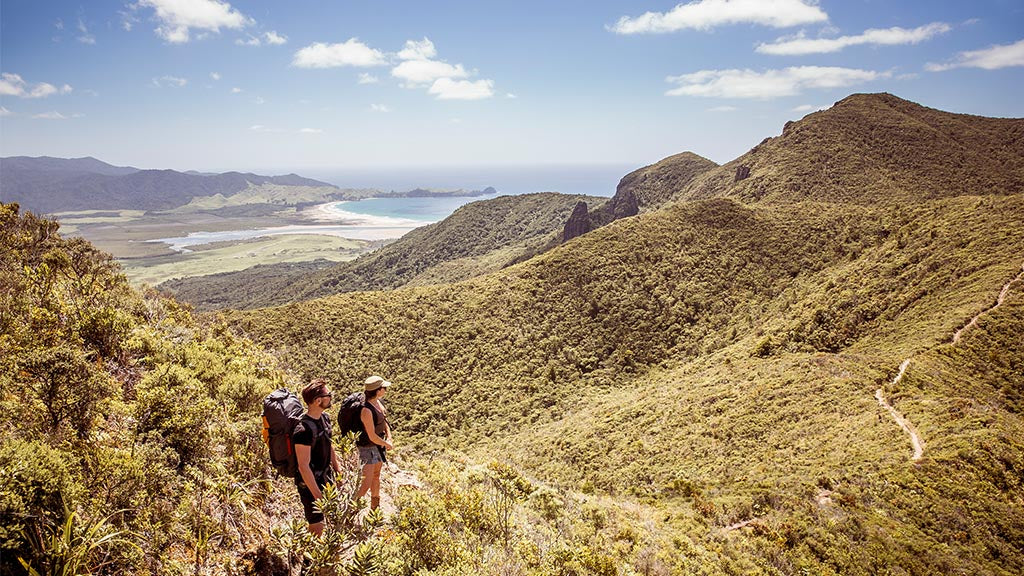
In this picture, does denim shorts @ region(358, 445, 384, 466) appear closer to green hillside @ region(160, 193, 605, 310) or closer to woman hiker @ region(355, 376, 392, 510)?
woman hiker @ region(355, 376, 392, 510)

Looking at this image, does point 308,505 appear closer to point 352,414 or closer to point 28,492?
point 352,414

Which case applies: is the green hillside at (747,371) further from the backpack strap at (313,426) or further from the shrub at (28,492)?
the shrub at (28,492)

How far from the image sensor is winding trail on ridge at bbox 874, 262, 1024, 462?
12.4 metres

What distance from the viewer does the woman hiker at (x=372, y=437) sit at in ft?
19.0

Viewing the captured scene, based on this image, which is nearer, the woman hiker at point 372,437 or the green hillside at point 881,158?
the woman hiker at point 372,437

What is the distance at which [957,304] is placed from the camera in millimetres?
19875

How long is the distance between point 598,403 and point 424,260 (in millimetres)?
88242

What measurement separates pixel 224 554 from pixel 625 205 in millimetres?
88229

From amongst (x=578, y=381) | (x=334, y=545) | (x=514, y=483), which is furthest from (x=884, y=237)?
(x=334, y=545)

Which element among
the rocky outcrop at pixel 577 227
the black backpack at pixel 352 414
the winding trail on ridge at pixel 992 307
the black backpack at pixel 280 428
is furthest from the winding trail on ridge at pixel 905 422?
the rocky outcrop at pixel 577 227

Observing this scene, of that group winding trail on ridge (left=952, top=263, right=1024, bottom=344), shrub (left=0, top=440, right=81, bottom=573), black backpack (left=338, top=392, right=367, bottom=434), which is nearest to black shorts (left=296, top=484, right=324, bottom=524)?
black backpack (left=338, top=392, right=367, bottom=434)

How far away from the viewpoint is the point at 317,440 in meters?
4.86

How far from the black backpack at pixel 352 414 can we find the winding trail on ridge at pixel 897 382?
1500cm

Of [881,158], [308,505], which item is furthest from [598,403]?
[881,158]
